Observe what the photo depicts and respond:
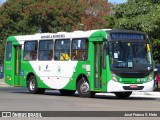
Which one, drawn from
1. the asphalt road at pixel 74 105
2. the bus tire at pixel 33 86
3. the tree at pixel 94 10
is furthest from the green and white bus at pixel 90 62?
the tree at pixel 94 10

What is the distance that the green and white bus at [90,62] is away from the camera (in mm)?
23906

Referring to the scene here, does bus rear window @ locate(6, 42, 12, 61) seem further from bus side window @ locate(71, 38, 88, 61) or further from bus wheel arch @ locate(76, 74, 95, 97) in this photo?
bus wheel arch @ locate(76, 74, 95, 97)

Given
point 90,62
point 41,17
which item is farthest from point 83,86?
point 41,17

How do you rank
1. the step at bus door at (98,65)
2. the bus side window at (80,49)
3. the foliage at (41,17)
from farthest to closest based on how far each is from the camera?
the foliage at (41,17), the bus side window at (80,49), the step at bus door at (98,65)

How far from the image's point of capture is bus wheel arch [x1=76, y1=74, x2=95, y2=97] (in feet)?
81.9

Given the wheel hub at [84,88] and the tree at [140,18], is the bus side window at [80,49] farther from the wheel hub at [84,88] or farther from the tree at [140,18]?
the tree at [140,18]

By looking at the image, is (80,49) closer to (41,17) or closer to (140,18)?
(140,18)

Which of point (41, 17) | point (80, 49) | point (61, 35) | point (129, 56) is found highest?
point (41, 17)

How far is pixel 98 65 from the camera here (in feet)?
80.1

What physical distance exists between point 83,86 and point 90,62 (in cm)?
126

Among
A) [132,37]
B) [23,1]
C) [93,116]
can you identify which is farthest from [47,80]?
[23,1]

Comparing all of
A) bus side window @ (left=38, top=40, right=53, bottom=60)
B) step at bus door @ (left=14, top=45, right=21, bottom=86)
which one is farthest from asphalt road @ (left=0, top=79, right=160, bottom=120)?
step at bus door @ (left=14, top=45, right=21, bottom=86)

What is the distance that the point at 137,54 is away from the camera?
79.7 ft

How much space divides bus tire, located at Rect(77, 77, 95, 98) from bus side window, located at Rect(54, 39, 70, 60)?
153 cm
